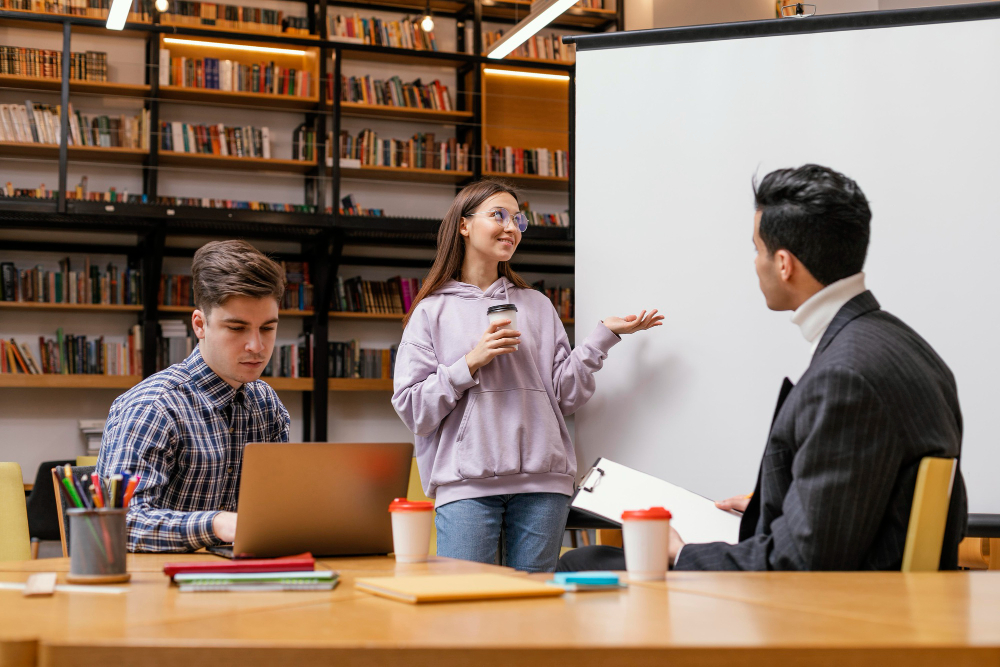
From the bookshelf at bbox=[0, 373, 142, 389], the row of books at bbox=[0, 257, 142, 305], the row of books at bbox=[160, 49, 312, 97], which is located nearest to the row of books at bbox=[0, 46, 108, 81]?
the row of books at bbox=[160, 49, 312, 97]

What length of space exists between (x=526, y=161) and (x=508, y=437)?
473 centimetres

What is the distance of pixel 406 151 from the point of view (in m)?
6.55

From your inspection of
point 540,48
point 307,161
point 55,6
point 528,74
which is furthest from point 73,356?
point 540,48

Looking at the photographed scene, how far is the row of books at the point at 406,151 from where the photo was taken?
638 cm

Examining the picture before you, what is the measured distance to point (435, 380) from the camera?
88.7 inches

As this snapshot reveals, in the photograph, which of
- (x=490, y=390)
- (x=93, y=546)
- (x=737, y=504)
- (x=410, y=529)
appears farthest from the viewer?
(x=490, y=390)

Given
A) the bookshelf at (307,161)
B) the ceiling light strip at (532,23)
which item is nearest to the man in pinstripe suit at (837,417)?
the ceiling light strip at (532,23)

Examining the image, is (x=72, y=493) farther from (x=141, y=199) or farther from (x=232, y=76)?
(x=232, y=76)

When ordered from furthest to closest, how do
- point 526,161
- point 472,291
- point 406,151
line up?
point 526,161
point 406,151
point 472,291

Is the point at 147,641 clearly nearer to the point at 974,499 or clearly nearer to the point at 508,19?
the point at 974,499

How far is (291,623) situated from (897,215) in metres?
2.15

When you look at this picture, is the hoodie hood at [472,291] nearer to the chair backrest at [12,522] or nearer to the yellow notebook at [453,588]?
the yellow notebook at [453,588]

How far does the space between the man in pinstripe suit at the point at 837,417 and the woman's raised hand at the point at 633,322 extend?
3.03 feet

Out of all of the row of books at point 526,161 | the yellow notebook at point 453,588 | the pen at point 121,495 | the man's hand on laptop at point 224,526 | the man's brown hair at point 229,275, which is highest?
the row of books at point 526,161
